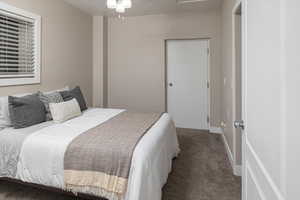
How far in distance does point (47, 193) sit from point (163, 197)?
121cm

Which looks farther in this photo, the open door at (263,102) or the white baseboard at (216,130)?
the white baseboard at (216,130)

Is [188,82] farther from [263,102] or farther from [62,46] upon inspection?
[263,102]

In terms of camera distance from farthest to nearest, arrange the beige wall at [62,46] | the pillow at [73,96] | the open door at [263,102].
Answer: the beige wall at [62,46]
the pillow at [73,96]
the open door at [263,102]

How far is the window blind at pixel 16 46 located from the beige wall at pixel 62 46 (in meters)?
0.19

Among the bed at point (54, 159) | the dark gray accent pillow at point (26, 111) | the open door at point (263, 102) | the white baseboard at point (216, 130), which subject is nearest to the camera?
the open door at point (263, 102)

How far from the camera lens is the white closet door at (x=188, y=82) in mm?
4414

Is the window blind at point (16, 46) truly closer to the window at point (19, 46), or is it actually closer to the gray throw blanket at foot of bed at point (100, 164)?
the window at point (19, 46)

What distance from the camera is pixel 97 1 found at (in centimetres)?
369

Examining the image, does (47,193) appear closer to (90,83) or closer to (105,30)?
(90,83)

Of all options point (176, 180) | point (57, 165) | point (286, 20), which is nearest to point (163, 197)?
point (176, 180)

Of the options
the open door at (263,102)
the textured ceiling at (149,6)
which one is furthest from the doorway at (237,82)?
the textured ceiling at (149,6)

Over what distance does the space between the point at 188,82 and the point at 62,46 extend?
2715mm

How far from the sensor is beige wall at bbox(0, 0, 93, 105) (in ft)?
10.1

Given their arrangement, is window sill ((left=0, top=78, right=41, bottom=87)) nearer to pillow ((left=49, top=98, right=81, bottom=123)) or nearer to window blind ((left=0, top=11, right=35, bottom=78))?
window blind ((left=0, top=11, right=35, bottom=78))
